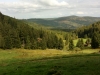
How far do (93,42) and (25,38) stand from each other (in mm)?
49647

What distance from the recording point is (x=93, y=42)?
432 feet

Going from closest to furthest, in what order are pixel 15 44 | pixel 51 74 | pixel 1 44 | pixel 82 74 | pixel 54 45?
pixel 82 74 < pixel 51 74 < pixel 1 44 < pixel 15 44 < pixel 54 45

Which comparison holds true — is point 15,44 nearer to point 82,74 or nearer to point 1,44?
point 1,44

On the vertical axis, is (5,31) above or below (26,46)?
above

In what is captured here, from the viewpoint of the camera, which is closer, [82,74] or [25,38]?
[82,74]

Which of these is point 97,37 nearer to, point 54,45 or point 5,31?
point 54,45

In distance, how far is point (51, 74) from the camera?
2400 centimetres

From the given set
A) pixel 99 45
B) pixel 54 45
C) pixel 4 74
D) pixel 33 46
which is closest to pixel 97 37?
pixel 99 45

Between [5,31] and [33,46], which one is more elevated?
[5,31]

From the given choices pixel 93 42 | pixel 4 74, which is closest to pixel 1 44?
pixel 93 42

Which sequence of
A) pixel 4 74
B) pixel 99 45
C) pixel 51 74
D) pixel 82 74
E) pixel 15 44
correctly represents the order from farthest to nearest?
pixel 99 45 < pixel 15 44 < pixel 4 74 < pixel 51 74 < pixel 82 74

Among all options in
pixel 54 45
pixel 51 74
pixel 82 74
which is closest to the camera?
pixel 82 74

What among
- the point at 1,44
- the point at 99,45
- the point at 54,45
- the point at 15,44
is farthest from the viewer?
the point at 54,45

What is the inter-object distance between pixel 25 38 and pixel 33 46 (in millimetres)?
14510
